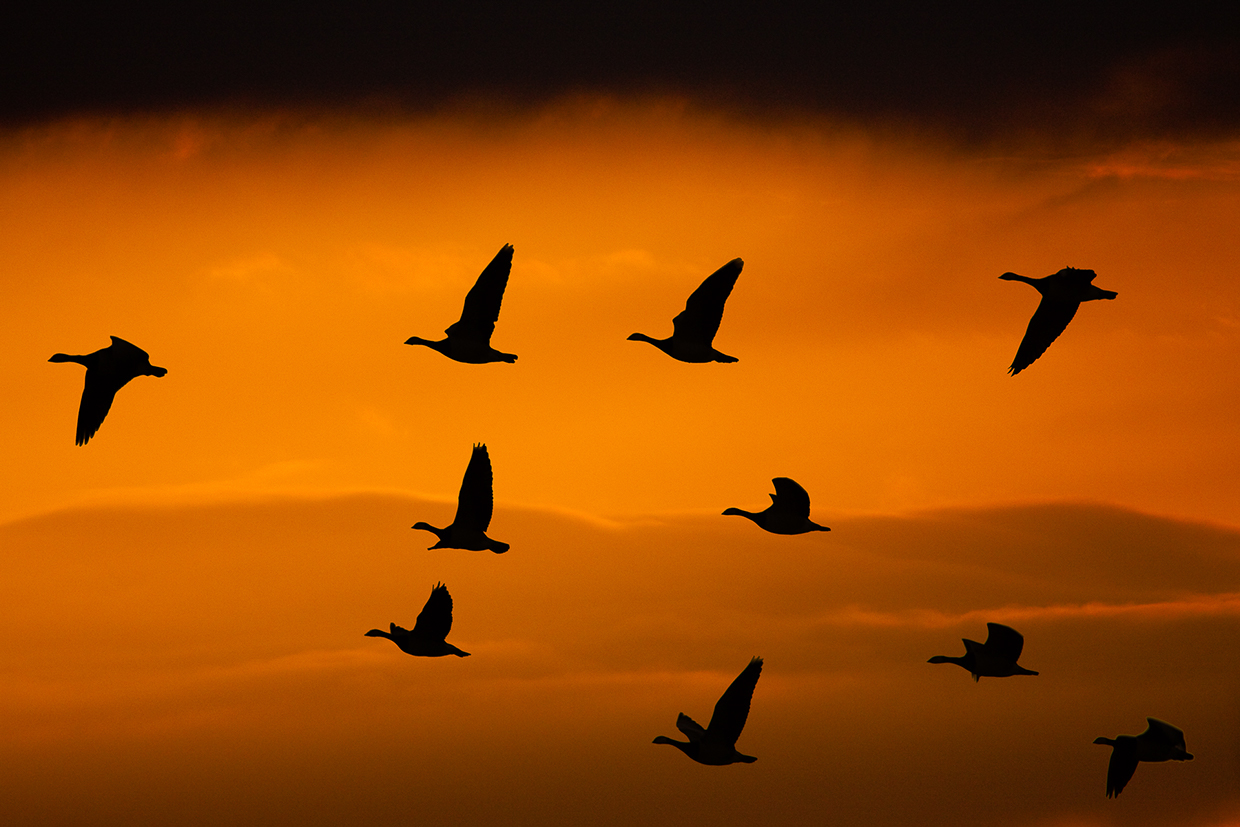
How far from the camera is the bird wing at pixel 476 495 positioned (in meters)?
29.5

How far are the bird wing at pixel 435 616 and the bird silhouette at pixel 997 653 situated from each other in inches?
447

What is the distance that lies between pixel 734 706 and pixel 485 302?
973 centimetres

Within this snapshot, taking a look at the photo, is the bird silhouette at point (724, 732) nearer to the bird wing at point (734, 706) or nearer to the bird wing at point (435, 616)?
the bird wing at point (734, 706)

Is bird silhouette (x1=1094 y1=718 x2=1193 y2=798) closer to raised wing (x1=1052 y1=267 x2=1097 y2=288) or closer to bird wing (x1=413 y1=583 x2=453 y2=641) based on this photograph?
raised wing (x1=1052 y1=267 x2=1097 y2=288)

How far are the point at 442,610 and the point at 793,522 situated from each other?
8.08 metres

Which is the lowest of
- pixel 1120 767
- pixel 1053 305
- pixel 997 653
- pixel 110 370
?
pixel 1120 767

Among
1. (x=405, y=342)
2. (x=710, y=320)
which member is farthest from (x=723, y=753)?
(x=405, y=342)

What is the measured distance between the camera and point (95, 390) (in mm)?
29188

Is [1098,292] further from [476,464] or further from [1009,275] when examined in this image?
[476,464]

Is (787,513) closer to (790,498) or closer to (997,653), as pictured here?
(790,498)

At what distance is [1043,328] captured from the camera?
30.8 meters

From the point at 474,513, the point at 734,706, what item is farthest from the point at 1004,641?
the point at 474,513

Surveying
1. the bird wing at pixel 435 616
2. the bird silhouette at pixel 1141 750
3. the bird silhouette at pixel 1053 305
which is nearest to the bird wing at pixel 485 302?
the bird wing at pixel 435 616

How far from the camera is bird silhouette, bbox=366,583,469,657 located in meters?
31.5
